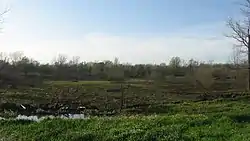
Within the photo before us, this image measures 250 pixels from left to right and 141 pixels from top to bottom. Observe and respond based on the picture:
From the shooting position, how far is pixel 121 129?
18703 millimetres

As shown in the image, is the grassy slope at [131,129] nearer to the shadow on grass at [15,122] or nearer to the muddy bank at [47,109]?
the shadow on grass at [15,122]

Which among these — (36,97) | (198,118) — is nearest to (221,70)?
(36,97)

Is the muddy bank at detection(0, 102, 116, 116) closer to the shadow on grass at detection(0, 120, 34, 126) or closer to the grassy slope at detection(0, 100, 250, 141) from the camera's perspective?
the shadow on grass at detection(0, 120, 34, 126)

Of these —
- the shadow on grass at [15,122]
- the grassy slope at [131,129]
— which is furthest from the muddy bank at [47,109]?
the grassy slope at [131,129]

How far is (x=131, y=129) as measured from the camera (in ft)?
60.9

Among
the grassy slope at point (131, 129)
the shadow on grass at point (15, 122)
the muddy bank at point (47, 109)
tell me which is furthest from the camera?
the muddy bank at point (47, 109)

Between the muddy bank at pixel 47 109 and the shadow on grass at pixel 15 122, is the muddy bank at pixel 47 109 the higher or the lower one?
the lower one

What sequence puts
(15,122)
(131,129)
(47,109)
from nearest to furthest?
1. (131,129)
2. (15,122)
3. (47,109)

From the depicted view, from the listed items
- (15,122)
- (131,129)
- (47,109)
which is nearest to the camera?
(131,129)

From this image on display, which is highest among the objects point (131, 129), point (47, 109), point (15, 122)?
point (131, 129)

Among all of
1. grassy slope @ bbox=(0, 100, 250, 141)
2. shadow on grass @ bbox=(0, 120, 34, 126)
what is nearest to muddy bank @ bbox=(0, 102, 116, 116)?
shadow on grass @ bbox=(0, 120, 34, 126)

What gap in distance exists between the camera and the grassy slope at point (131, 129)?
54.9 ft

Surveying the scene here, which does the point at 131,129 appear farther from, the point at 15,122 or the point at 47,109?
the point at 47,109

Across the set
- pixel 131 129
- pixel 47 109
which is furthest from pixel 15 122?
pixel 47 109
